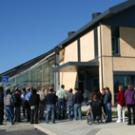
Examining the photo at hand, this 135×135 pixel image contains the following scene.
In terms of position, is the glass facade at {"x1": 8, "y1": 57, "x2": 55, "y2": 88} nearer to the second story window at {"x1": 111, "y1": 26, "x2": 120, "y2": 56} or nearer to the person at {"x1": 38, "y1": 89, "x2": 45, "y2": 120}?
the second story window at {"x1": 111, "y1": 26, "x2": 120, "y2": 56}

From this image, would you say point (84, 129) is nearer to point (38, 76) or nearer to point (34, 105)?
point (34, 105)

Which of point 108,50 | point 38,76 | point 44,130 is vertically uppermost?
point 108,50

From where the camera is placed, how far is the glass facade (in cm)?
3848

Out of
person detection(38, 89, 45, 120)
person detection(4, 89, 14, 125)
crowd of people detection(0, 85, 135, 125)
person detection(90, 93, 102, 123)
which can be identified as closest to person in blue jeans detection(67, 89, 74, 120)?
crowd of people detection(0, 85, 135, 125)

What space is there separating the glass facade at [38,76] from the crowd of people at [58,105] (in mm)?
16537

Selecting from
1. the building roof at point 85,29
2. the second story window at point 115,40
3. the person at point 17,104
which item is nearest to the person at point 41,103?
the person at point 17,104

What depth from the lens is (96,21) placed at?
100 feet

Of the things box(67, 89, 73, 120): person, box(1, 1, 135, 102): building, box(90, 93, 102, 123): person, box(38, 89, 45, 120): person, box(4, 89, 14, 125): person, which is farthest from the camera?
box(1, 1, 135, 102): building

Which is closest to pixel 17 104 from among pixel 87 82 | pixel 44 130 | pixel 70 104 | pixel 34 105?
pixel 34 105

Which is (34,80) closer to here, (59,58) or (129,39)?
(59,58)

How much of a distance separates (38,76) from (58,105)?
17892 mm

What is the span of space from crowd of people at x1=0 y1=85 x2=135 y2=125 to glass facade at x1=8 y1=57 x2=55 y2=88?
16537 mm

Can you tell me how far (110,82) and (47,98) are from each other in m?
11.6

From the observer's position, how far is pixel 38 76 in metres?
38.6
